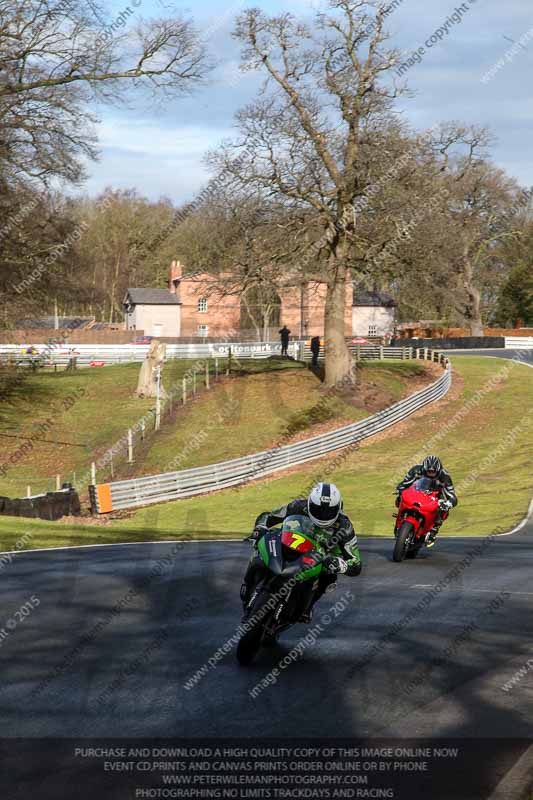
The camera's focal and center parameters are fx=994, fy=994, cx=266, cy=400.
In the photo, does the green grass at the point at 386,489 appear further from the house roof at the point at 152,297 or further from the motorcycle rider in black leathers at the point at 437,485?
the house roof at the point at 152,297

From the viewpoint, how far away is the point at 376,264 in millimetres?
43656

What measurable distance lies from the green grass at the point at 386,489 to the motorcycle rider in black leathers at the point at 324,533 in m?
10.5

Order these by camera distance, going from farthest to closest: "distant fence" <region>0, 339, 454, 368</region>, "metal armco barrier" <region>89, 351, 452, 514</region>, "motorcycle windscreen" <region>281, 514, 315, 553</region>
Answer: "distant fence" <region>0, 339, 454, 368</region>, "metal armco barrier" <region>89, 351, 452, 514</region>, "motorcycle windscreen" <region>281, 514, 315, 553</region>

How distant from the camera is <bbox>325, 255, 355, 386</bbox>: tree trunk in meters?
45.4

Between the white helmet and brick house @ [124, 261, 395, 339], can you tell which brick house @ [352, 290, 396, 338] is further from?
the white helmet

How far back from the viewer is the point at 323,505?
29.6 feet

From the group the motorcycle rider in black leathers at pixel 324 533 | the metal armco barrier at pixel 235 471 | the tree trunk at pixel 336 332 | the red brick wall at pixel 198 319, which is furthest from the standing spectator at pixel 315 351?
the red brick wall at pixel 198 319

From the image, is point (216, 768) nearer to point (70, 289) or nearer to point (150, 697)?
point (150, 697)

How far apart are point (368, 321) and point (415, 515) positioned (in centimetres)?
9438

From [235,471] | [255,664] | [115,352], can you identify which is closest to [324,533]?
[255,664]

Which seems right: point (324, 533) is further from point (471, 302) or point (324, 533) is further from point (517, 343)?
point (471, 302)

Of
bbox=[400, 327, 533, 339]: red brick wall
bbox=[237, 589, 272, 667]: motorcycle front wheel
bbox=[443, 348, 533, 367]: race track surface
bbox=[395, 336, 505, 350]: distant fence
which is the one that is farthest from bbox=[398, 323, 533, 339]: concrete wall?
bbox=[237, 589, 272, 667]: motorcycle front wheel

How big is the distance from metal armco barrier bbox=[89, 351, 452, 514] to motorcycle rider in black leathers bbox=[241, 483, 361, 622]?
2097cm

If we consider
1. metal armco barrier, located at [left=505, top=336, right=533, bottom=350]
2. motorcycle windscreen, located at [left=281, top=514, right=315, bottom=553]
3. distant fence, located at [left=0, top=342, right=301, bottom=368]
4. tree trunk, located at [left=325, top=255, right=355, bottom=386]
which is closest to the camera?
motorcycle windscreen, located at [left=281, top=514, right=315, bottom=553]
